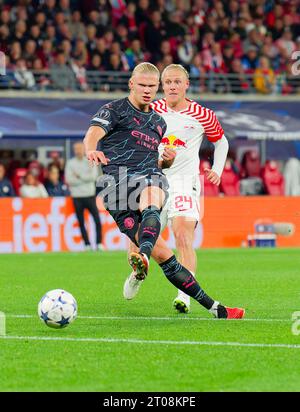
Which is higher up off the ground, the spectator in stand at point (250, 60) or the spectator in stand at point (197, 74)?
the spectator in stand at point (250, 60)

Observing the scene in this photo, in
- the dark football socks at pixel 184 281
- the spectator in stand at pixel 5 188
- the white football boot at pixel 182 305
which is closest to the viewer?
the dark football socks at pixel 184 281

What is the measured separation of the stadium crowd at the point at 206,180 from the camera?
2298 centimetres

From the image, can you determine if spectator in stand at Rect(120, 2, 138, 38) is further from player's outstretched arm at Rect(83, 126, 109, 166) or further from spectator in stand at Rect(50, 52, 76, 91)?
player's outstretched arm at Rect(83, 126, 109, 166)

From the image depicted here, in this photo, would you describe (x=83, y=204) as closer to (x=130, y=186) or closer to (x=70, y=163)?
(x=70, y=163)

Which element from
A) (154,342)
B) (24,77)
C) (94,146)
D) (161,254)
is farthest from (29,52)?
(154,342)

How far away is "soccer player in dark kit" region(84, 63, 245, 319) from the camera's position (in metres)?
9.30

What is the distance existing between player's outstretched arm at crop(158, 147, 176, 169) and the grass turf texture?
1.41 metres

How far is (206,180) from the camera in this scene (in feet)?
80.3

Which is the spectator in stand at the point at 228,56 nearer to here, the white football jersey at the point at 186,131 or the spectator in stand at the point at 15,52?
the spectator in stand at the point at 15,52

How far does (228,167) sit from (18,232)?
6364 mm

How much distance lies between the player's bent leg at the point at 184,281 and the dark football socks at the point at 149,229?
22cm

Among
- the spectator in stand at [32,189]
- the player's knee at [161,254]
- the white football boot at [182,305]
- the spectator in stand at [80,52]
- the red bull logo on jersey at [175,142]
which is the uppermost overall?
the spectator in stand at [80,52]

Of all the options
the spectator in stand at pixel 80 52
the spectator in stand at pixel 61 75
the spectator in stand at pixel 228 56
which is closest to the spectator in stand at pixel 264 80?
the spectator in stand at pixel 228 56
